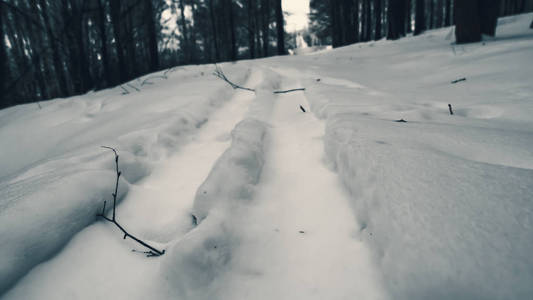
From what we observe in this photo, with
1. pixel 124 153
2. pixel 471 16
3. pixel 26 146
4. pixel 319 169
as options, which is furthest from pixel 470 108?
pixel 471 16

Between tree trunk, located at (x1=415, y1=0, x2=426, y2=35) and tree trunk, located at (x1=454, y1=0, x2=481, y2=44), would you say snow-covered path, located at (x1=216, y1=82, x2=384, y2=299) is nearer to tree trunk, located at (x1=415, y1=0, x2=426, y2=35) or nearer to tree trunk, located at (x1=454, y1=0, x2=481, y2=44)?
tree trunk, located at (x1=454, y1=0, x2=481, y2=44)

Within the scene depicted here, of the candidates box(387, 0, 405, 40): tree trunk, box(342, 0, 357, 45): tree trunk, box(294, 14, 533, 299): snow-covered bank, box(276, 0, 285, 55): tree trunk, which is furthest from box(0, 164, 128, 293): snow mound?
box(342, 0, 357, 45): tree trunk

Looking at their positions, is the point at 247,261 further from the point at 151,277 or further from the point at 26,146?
the point at 26,146

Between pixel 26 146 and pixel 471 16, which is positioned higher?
pixel 471 16

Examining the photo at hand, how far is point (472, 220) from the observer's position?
1.72ft

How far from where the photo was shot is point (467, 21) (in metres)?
3.96

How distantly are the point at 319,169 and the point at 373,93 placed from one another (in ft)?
4.55

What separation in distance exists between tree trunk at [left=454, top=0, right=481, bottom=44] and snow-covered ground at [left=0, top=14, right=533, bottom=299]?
308cm

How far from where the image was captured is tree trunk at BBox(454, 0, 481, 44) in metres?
3.81

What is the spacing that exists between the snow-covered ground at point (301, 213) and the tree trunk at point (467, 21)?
121 inches

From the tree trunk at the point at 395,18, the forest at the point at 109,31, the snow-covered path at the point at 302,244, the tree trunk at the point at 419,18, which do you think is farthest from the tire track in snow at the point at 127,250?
the tree trunk at the point at 419,18

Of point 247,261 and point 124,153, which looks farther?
point 124,153

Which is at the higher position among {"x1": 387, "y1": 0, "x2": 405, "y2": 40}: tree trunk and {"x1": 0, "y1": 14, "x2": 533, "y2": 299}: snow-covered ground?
{"x1": 387, "y1": 0, "x2": 405, "y2": 40}: tree trunk

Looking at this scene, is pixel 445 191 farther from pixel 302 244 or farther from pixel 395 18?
pixel 395 18
